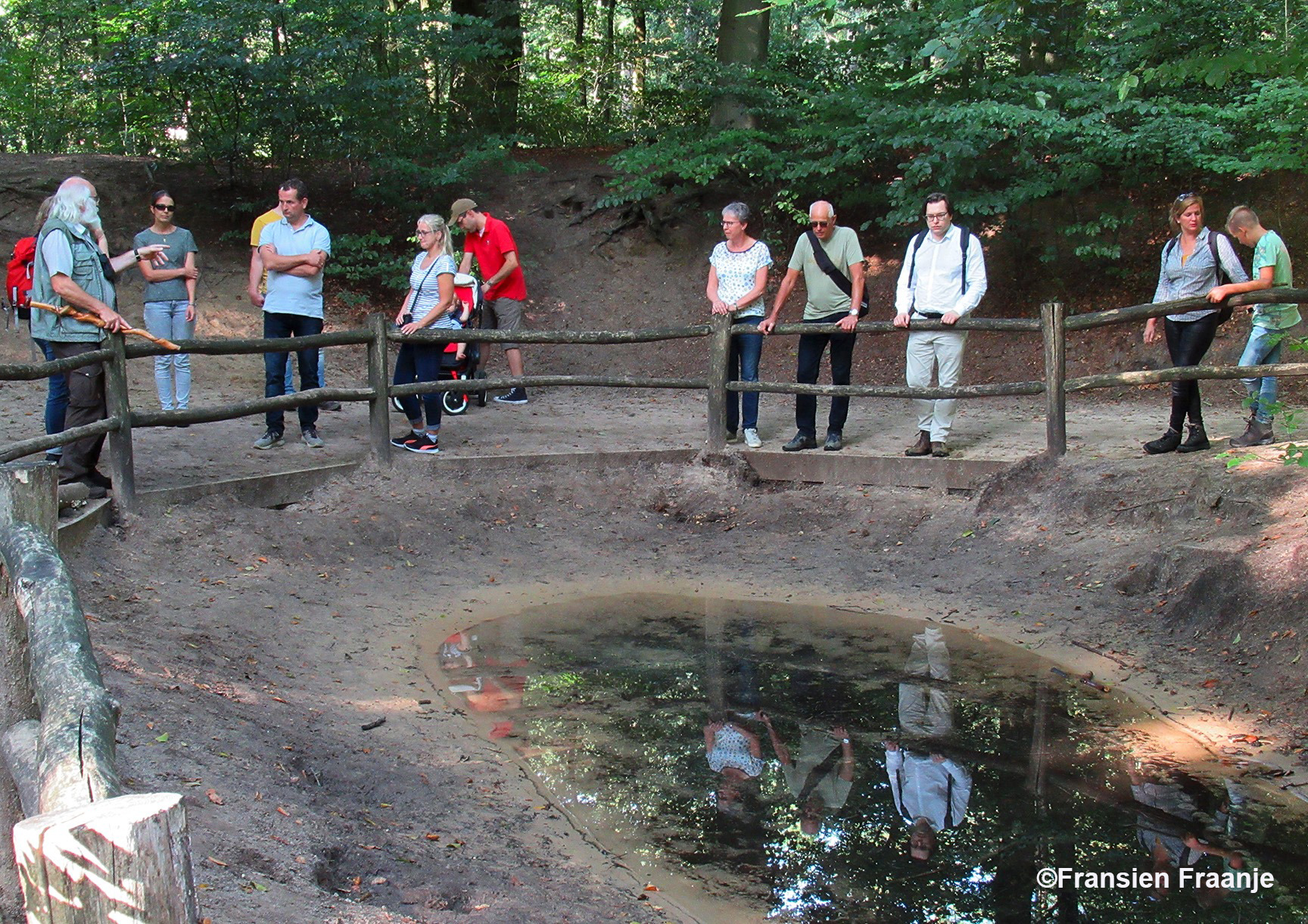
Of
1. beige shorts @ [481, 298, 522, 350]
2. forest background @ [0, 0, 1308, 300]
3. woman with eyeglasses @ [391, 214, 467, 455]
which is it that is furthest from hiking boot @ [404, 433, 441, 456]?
forest background @ [0, 0, 1308, 300]

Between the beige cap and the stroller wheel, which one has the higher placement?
the beige cap

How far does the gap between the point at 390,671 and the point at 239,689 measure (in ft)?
2.81

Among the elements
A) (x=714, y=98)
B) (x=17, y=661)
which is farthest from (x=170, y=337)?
(x=714, y=98)

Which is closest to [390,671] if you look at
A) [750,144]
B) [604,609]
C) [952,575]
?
[604,609]

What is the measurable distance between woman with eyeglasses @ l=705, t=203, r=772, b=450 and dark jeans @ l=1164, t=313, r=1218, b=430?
297 centimetres

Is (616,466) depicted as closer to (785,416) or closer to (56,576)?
(785,416)


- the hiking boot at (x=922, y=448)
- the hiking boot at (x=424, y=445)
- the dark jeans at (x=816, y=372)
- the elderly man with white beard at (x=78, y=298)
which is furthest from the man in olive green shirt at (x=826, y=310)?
the elderly man with white beard at (x=78, y=298)

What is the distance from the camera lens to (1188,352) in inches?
314

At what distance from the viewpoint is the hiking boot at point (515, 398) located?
11586mm

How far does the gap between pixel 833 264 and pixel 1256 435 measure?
320 cm

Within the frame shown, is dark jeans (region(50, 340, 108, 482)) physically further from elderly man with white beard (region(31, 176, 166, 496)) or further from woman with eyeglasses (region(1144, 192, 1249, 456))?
woman with eyeglasses (region(1144, 192, 1249, 456))

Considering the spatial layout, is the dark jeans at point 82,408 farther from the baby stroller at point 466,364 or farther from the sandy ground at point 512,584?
the baby stroller at point 466,364

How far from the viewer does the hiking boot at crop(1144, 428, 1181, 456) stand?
8.11 metres

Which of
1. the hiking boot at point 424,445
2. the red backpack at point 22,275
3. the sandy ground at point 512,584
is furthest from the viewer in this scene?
the hiking boot at point 424,445
